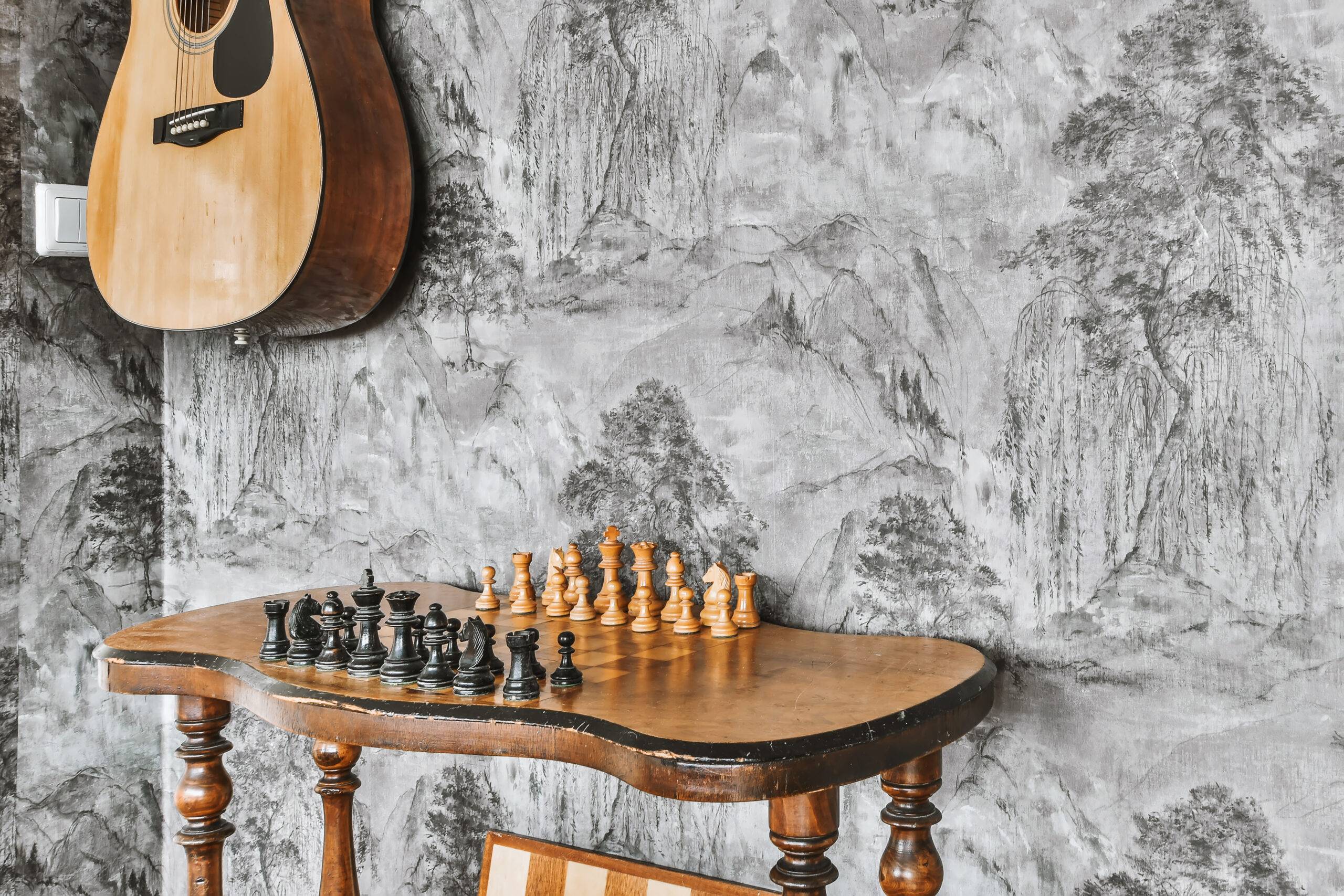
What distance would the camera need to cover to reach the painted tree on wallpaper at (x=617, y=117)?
5.18ft

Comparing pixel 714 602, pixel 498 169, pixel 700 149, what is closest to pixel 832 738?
pixel 714 602

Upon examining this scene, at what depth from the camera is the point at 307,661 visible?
4.12 feet

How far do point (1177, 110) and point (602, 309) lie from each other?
34.3 inches

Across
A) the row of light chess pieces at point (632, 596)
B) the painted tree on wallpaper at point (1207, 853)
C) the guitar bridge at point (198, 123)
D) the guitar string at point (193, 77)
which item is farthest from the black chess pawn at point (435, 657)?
the guitar string at point (193, 77)

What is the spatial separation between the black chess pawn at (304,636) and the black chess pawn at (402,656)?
0.40ft

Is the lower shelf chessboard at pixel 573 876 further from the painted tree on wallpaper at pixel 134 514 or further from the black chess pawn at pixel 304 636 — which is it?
the painted tree on wallpaper at pixel 134 514

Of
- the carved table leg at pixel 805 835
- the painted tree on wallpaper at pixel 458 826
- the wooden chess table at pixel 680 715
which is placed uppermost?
the wooden chess table at pixel 680 715

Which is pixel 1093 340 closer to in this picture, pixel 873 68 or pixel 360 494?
pixel 873 68

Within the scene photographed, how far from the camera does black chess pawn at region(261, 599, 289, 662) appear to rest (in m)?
1.28

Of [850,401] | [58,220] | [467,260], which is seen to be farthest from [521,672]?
[58,220]

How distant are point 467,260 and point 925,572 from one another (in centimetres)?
97

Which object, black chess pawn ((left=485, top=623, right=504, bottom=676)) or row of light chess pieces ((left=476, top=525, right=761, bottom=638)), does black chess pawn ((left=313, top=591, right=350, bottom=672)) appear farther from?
row of light chess pieces ((left=476, top=525, right=761, bottom=638))

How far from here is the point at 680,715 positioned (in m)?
0.99

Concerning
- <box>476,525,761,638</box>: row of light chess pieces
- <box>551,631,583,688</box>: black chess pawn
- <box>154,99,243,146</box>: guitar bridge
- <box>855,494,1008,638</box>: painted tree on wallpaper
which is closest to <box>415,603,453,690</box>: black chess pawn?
<box>551,631,583,688</box>: black chess pawn
